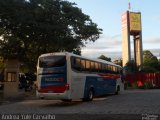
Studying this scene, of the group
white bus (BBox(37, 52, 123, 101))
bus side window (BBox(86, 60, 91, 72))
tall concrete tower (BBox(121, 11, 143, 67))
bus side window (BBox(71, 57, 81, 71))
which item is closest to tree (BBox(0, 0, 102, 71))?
bus side window (BBox(86, 60, 91, 72))

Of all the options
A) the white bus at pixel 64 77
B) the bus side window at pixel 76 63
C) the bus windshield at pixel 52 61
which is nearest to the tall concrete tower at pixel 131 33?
the white bus at pixel 64 77

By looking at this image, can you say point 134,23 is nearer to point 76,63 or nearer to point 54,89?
point 76,63

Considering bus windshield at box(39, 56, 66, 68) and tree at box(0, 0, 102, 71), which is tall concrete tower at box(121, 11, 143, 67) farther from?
bus windshield at box(39, 56, 66, 68)

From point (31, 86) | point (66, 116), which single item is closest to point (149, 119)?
point (66, 116)

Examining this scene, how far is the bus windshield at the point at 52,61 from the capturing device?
75.3 feet

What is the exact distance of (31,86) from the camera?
42750 millimetres

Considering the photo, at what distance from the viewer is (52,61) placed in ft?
75.9

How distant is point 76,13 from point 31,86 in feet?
34.1

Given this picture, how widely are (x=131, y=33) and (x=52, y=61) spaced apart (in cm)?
9973

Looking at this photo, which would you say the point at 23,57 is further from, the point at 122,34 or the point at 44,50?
the point at 122,34

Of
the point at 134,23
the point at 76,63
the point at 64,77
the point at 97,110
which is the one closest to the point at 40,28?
the point at 76,63

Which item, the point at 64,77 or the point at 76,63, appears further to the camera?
the point at 76,63

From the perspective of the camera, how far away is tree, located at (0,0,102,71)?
3206 cm

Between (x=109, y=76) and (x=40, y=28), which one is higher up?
(x=40, y=28)
